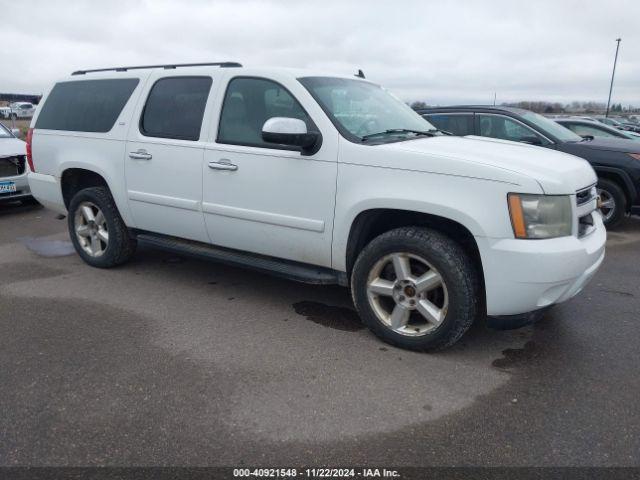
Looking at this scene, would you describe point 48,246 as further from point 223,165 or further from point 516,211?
point 516,211

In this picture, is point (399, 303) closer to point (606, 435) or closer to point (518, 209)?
point (518, 209)

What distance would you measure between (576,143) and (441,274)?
202 inches

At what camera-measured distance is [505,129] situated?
751 cm

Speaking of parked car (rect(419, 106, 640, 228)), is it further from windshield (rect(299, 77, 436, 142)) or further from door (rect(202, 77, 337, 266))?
door (rect(202, 77, 337, 266))

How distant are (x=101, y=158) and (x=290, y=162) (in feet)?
7.01

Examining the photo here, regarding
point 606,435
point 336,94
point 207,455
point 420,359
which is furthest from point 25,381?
point 606,435

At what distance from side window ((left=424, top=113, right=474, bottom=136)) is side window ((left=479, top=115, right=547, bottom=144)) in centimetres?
18

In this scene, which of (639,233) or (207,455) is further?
(639,233)

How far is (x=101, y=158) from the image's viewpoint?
4.85m

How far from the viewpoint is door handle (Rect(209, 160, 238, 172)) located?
398 centimetres

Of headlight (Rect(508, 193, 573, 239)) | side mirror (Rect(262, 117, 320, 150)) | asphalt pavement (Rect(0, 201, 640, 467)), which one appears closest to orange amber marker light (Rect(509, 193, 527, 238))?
headlight (Rect(508, 193, 573, 239))

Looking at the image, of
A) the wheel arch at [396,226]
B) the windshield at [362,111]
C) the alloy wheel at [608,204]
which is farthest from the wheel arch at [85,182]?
the alloy wheel at [608,204]

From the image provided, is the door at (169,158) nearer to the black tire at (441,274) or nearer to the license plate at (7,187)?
the black tire at (441,274)

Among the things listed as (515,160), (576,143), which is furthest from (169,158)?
(576,143)
